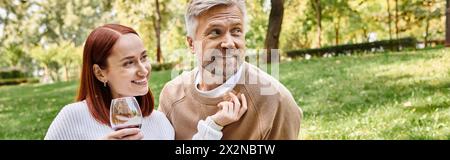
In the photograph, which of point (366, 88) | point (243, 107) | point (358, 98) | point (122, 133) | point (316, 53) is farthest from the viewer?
point (316, 53)

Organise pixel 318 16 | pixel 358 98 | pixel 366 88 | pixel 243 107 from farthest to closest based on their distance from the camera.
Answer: pixel 318 16
pixel 366 88
pixel 358 98
pixel 243 107

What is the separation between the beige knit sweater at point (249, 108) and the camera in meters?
1.18

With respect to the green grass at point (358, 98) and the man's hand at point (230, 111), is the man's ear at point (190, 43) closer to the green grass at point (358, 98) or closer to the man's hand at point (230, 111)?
the man's hand at point (230, 111)

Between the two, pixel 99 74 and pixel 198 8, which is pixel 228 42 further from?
pixel 99 74

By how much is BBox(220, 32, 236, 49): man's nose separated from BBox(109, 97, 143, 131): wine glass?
0.22 metres

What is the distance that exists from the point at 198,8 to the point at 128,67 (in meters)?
0.19

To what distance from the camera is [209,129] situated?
1146 mm

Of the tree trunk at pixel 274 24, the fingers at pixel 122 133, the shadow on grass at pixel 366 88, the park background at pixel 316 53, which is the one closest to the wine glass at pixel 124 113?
the fingers at pixel 122 133

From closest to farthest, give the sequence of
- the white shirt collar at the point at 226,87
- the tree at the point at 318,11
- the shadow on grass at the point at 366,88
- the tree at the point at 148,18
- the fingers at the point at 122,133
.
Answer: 1. the fingers at the point at 122,133
2. the white shirt collar at the point at 226,87
3. the tree at the point at 148,18
4. the shadow on grass at the point at 366,88
5. the tree at the point at 318,11

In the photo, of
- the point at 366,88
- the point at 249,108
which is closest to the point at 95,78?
the point at 249,108

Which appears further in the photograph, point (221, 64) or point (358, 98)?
point (358, 98)

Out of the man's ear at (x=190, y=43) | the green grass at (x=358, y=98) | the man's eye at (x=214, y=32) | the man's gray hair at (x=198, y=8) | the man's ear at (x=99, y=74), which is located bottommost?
the green grass at (x=358, y=98)
